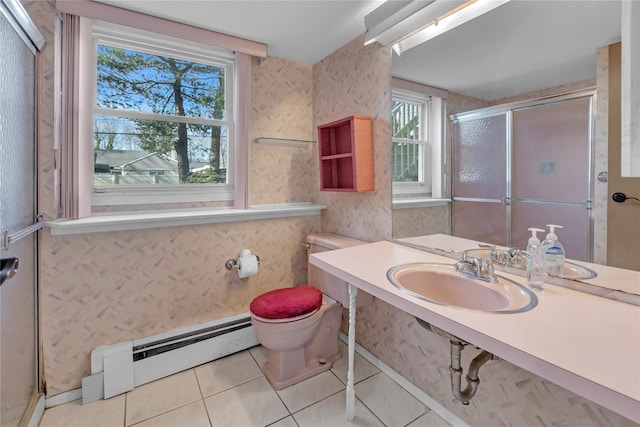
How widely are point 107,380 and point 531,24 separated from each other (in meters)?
2.63

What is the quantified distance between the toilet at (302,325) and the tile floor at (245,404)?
0.08 metres

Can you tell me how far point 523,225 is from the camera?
120cm

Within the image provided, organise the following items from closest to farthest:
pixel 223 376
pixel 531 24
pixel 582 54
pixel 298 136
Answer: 1. pixel 582 54
2. pixel 531 24
3. pixel 223 376
4. pixel 298 136

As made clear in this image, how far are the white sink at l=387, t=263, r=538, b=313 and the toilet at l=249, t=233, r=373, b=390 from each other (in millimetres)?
586

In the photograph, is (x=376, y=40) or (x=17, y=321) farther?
(x=376, y=40)

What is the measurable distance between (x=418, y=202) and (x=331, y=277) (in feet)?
2.41

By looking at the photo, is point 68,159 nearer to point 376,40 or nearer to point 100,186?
point 100,186

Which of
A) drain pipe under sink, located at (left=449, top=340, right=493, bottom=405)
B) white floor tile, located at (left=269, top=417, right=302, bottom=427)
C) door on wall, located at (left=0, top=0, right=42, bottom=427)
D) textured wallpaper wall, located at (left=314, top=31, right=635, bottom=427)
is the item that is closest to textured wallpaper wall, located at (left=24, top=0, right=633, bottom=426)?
textured wallpaper wall, located at (left=314, top=31, right=635, bottom=427)

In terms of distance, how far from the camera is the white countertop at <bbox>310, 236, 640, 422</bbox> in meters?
0.58

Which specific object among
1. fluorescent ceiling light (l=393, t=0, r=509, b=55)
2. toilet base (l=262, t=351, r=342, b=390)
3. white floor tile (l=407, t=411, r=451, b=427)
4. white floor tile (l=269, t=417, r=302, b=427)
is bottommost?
white floor tile (l=269, t=417, r=302, b=427)

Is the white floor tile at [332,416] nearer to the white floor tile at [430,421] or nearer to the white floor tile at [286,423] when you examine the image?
the white floor tile at [286,423]

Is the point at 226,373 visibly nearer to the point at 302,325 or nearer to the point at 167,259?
the point at 302,325

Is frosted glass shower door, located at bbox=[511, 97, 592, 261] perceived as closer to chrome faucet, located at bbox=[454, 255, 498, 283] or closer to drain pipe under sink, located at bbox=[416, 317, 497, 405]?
chrome faucet, located at bbox=[454, 255, 498, 283]

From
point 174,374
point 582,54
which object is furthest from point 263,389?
point 582,54
